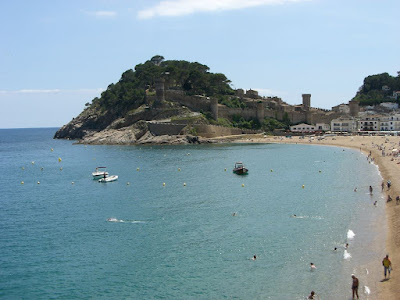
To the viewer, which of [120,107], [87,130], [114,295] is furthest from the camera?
[87,130]

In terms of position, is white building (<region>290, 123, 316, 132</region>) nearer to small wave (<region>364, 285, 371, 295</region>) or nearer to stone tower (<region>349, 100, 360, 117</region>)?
stone tower (<region>349, 100, 360, 117</region>)

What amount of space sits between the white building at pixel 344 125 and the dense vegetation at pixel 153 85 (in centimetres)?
2858

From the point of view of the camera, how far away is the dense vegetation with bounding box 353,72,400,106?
133625 mm

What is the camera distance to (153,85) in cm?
11744

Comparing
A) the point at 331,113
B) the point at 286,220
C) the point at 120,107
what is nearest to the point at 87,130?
the point at 120,107

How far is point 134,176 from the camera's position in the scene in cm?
5625

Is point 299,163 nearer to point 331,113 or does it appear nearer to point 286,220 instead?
point 286,220

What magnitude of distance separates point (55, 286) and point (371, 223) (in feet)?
66.0

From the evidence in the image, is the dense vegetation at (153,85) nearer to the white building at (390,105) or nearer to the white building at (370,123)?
the white building at (370,123)

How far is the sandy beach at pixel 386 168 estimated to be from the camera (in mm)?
20402

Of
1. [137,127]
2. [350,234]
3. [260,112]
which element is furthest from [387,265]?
[260,112]

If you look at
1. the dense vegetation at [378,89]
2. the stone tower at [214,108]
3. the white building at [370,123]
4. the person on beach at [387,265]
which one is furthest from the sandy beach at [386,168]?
the dense vegetation at [378,89]

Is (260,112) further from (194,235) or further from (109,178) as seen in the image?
(194,235)

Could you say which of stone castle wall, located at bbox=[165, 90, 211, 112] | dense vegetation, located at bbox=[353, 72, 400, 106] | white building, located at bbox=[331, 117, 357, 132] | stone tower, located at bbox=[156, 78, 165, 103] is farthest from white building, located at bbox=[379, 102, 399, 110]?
stone tower, located at bbox=[156, 78, 165, 103]
